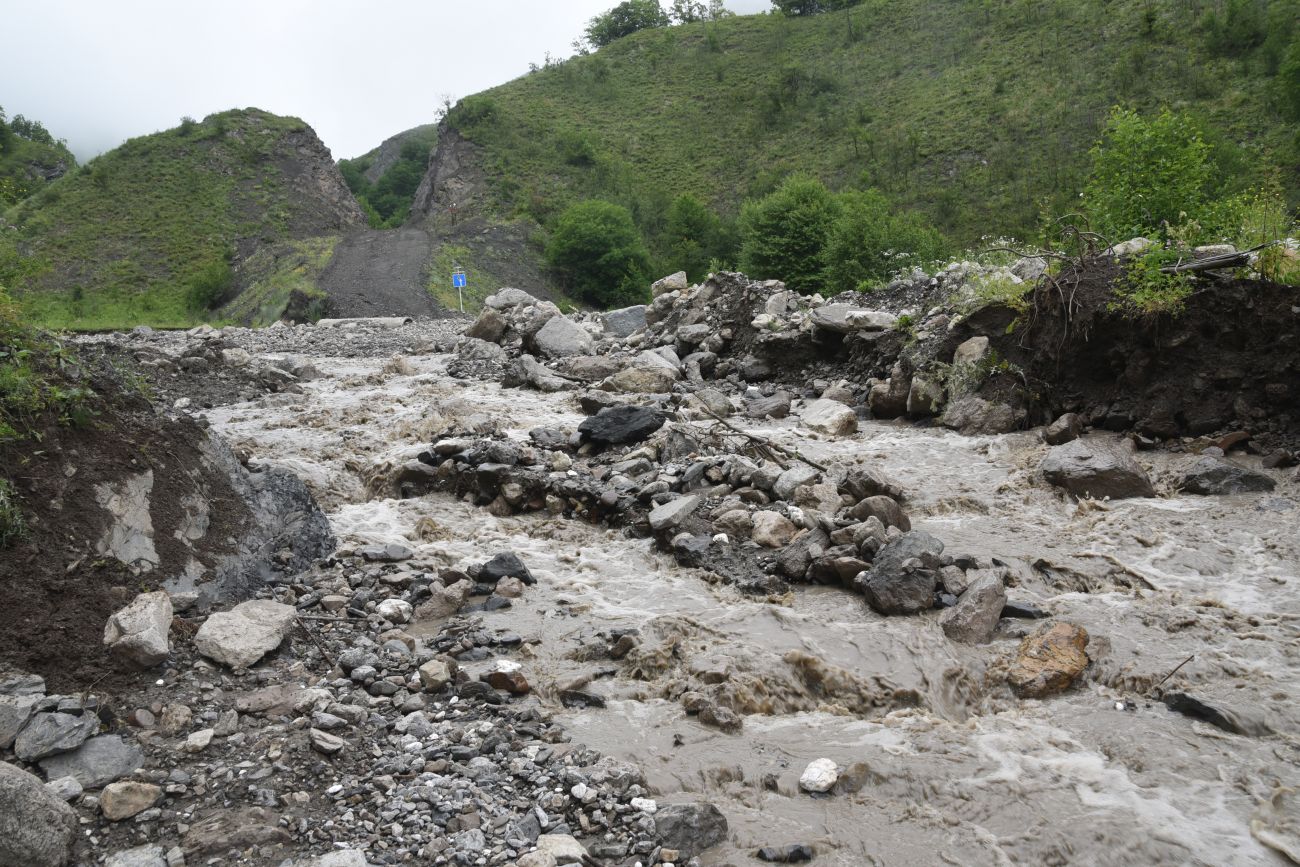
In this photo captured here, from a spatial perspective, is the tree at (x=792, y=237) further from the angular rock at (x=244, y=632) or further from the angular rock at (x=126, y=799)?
the angular rock at (x=126, y=799)

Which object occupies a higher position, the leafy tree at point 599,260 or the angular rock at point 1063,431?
the leafy tree at point 599,260

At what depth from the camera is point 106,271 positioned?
49156 millimetres

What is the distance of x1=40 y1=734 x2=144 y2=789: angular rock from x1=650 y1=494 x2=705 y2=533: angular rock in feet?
16.1

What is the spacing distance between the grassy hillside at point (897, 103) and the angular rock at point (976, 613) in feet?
112

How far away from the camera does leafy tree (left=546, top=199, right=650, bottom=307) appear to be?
1828 inches

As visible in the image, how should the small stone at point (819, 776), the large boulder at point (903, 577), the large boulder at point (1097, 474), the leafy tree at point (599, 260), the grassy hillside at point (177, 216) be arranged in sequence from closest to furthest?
1. the small stone at point (819, 776)
2. the large boulder at point (903, 577)
3. the large boulder at point (1097, 474)
4. the grassy hillside at point (177, 216)
5. the leafy tree at point (599, 260)

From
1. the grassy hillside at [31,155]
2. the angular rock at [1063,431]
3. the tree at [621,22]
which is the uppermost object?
the tree at [621,22]

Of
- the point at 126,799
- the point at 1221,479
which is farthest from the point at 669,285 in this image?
the point at 126,799

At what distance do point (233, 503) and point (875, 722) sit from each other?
5692 mm

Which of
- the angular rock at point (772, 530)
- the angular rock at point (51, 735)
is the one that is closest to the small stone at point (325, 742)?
the angular rock at point (51, 735)

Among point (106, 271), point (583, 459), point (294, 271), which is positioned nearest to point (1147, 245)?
point (583, 459)

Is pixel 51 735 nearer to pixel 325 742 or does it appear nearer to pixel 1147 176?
pixel 325 742

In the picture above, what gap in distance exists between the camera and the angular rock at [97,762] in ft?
13.2

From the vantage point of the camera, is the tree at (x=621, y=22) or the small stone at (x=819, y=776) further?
the tree at (x=621, y=22)
